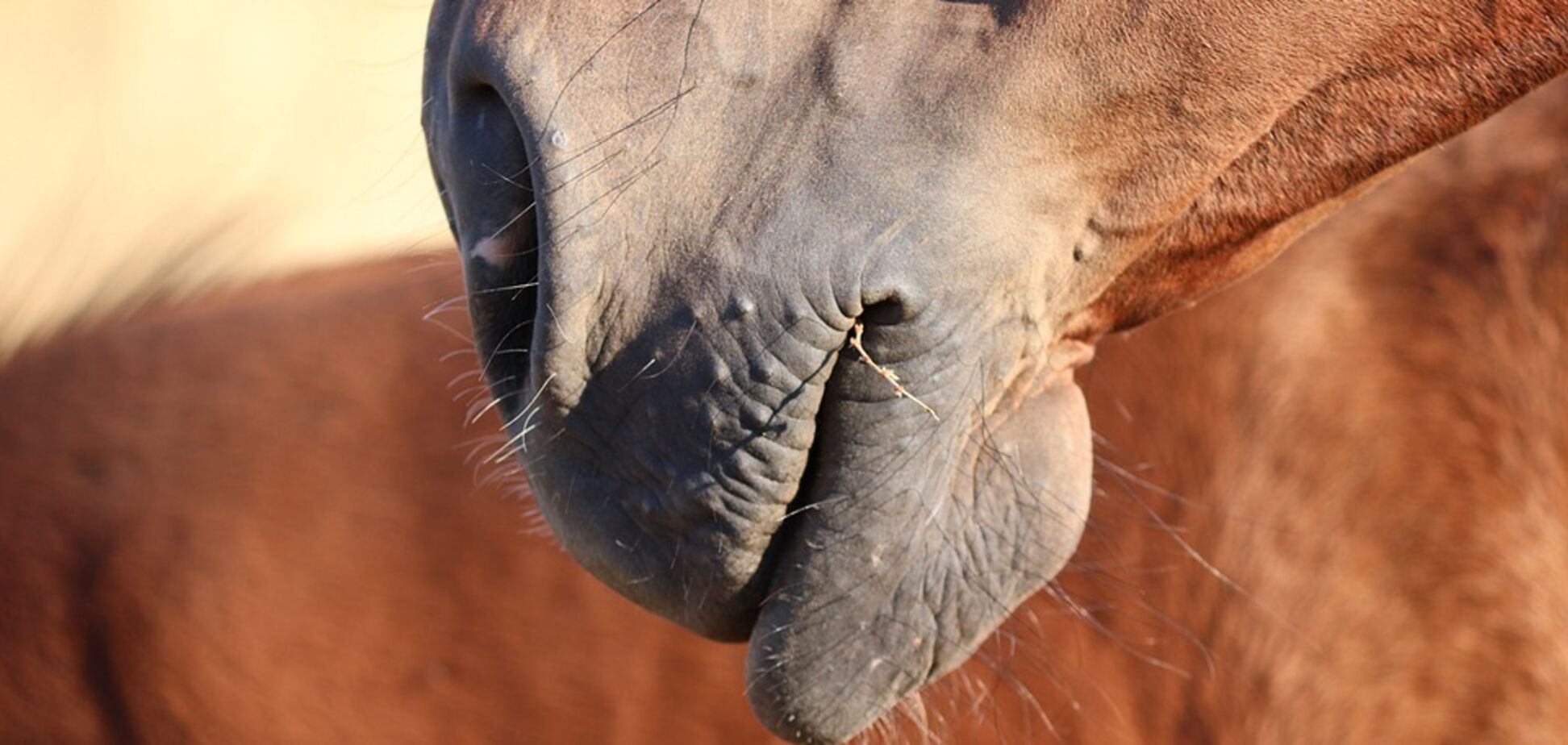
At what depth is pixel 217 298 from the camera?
2.52 m

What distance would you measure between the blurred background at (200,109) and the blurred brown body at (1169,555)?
9.68ft

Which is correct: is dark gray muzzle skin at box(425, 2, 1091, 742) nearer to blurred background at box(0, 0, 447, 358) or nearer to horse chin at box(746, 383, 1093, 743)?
horse chin at box(746, 383, 1093, 743)

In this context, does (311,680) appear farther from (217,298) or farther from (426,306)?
(217,298)

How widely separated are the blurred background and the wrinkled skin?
411cm

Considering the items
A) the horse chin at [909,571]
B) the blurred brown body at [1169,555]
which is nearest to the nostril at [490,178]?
the horse chin at [909,571]

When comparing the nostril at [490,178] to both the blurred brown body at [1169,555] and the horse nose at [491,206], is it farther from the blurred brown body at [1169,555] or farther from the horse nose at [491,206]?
the blurred brown body at [1169,555]

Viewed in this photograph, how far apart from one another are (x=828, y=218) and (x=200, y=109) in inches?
206

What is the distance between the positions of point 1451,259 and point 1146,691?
634 millimetres

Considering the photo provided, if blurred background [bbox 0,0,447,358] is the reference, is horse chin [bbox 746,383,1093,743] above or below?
above

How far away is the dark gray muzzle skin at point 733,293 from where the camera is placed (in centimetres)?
95

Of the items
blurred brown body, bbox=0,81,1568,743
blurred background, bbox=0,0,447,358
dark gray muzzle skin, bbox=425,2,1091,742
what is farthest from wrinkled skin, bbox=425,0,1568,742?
blurred background, bbox=0,0,447,358

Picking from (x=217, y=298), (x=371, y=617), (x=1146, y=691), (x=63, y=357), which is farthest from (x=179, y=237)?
(x=1146, y=691)

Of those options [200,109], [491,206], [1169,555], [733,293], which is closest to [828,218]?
[733,293]

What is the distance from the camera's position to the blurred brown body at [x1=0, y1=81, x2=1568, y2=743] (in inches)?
69.7
